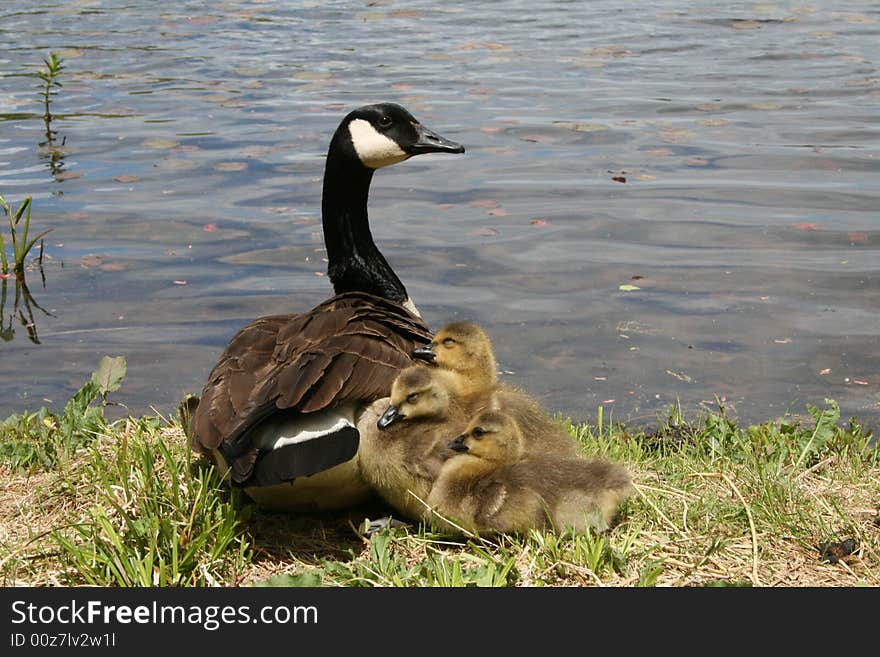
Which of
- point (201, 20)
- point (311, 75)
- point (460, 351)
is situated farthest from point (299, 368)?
point (201, 20)

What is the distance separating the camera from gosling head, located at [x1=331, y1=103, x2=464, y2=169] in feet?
22.0

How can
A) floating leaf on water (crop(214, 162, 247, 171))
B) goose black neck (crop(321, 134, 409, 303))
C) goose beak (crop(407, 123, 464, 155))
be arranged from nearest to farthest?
goose black neck (crop(321, 134, 409, 303)) < goose beak (crop(407, 123, 464, 155)) < floating leaf on water (crop(214, 162, 247, 171))

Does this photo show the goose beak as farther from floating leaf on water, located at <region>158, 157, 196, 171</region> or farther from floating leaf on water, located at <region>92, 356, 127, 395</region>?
floating leaf on water, located at <region>158, 157, 196, 171</region>

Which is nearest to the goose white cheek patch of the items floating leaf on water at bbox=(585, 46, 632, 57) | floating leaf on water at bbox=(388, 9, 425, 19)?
floating leaf on water at bbox=(585, 46, 632, 57)

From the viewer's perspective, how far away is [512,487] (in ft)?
14.2

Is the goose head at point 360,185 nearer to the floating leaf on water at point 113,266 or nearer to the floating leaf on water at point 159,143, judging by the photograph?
the floating leaf on water at point 113,266

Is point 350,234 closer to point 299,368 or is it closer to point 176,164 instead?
point 299,368

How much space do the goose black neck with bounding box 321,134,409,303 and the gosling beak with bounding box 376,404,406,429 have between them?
2215 mm

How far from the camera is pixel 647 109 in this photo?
14.3m

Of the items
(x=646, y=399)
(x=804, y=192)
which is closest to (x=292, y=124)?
(x=804, y=192)

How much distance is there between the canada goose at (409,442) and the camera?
448 centimetres

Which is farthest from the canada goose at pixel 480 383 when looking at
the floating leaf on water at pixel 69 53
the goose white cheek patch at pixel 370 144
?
the floating leaf on water at pixel 69 53

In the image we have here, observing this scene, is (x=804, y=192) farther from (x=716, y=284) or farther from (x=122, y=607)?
(x=122, y=607)

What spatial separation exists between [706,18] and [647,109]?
636 cm
